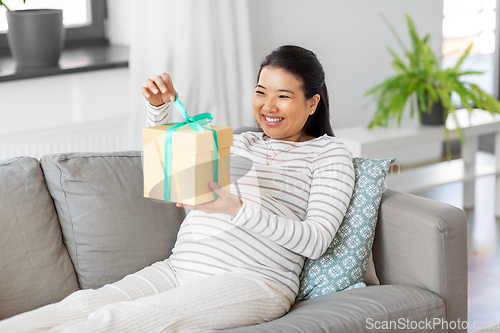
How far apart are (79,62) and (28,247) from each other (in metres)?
1.25

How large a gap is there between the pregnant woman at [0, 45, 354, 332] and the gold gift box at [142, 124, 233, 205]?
0.04 m

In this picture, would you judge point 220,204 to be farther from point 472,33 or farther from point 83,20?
point 472,33

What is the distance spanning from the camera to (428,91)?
9.84ft

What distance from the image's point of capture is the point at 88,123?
2582 mm

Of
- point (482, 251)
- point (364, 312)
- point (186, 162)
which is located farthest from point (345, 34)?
point (186, 162)

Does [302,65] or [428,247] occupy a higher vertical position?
[302,65]

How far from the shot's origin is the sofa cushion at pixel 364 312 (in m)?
1.35

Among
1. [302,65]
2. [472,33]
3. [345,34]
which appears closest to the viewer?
[302,65]

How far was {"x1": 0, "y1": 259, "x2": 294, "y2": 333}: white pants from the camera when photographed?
4.29 ft

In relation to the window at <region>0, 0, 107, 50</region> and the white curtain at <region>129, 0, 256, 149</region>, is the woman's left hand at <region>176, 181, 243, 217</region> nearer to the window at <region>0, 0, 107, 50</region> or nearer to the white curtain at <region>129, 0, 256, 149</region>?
the white curtain at <region>129, 0, 256, 149</region>

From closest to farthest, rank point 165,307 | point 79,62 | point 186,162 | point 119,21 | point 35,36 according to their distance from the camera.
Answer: point 186,162 → point 165,307 → point 35,36 → point 79,62 → point 119,21

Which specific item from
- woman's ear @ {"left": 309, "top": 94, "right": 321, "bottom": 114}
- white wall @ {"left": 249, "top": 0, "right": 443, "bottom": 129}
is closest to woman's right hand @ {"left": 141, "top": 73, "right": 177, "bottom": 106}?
woman's ear @ {"left": 309, "top": 94, "right": 321, "bottom": 114}

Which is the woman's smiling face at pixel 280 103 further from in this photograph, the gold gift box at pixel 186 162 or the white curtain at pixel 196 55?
the white curtain at pixel 196 55

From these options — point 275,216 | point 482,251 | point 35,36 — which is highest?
point 35,36
